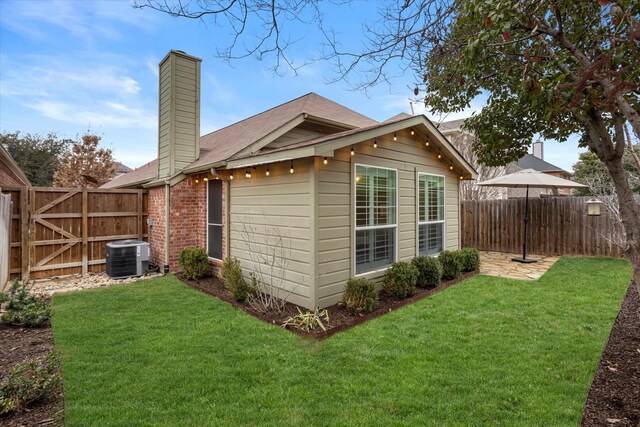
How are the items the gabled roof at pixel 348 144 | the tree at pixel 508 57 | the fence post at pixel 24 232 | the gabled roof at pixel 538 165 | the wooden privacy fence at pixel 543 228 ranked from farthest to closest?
the gabled roof at pixel 538 165, the wooden privacy fence at pixel 543 228, the fence post at pixel 24 232, the gabled roof at pixel 348 144, the tree at pixel 508 57

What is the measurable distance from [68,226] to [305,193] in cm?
654

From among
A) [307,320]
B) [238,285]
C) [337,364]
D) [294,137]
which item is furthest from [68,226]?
[337,364]

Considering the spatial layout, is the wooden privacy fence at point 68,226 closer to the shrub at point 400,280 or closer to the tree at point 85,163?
the shrub at point 400,280

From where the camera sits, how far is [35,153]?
85.5ft

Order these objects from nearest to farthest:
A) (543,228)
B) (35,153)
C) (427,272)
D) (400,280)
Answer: (400,280) → (427,272) → (543,228) → (35,153)

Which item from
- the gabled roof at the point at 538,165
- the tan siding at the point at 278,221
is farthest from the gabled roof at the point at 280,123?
the gabled roof at the point at 538,165

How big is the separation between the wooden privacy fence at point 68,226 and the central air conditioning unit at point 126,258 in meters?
0.75

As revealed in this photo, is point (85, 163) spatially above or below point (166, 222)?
above

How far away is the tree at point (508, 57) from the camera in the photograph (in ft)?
8.01

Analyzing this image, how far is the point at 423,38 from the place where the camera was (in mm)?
3902

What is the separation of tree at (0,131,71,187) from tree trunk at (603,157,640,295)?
103 feet

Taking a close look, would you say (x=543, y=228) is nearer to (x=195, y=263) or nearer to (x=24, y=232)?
(x=195, y=263)

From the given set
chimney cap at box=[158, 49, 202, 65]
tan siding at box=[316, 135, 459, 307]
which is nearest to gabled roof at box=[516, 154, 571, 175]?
tan siding at box=[316, 135, 459, 307]

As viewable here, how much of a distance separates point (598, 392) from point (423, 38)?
413cm
